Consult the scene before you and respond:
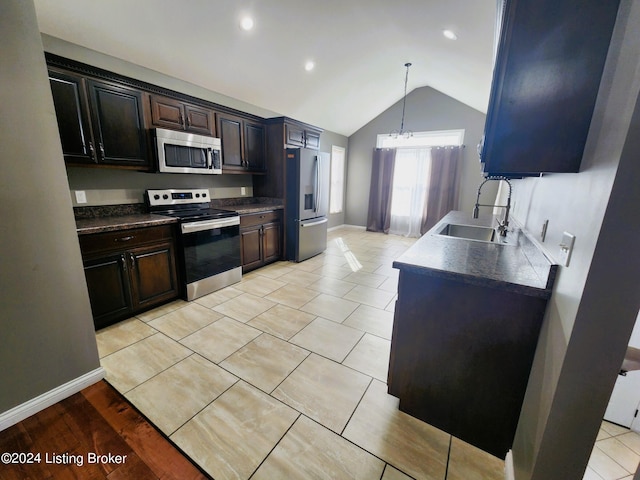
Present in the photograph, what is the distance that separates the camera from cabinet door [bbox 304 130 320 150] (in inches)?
174

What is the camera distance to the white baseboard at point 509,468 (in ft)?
3.87

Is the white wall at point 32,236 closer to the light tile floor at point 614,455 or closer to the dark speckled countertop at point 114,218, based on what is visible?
the dark speckled countertop at point 114,218

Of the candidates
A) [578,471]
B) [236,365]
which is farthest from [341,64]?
[578,471]

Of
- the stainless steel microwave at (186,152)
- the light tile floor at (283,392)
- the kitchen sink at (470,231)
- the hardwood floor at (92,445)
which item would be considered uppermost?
the stainless steel microwave at (186,152)

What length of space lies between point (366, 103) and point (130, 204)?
464 centimetres

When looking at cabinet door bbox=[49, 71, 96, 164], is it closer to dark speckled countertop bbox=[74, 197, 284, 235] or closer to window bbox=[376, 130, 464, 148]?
dark speckled countertop bbox=[74, 197, 284, 235]

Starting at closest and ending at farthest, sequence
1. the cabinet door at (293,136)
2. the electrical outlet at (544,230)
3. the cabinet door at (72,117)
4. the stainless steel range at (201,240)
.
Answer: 1. the electrical outlet at (544,230)
2. the cabinet door at (72,117)
3. the stainless steel range at (201,240)
4. the cabinet door at (293,136)

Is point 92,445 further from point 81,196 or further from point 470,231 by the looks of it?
point 470,231

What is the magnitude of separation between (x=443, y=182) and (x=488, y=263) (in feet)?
15.6

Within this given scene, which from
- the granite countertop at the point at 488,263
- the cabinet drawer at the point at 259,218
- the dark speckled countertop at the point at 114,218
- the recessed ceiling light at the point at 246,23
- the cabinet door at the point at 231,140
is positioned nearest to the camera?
the granite countertop at the point at 488,263

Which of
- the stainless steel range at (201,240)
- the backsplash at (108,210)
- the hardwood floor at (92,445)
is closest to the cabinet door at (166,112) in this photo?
the stainless steel range at (201,240)

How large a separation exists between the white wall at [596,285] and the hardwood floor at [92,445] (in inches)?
58.6

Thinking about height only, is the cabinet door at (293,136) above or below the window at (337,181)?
above

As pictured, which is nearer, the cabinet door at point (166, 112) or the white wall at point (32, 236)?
the white wall at point (32, 236)
